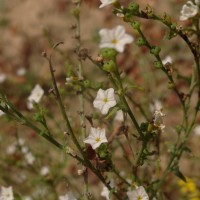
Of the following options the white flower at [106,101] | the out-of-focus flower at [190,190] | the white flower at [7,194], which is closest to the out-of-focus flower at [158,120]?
the white flower at [106,101]

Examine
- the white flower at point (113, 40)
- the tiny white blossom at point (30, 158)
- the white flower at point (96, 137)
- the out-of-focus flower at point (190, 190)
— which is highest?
the tiny white blossom at point (30, 158)

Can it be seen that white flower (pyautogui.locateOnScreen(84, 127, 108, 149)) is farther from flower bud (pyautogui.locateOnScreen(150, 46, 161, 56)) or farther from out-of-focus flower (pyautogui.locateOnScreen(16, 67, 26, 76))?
out-of-focus flower (pyautogui.locateOnScreen(16, 67, 26, 76))

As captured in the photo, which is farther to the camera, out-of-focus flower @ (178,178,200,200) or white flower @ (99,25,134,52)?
out-of-focus flower @ (178,178,200,200)

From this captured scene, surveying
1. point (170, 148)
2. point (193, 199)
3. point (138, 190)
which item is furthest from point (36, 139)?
point (138, 190)

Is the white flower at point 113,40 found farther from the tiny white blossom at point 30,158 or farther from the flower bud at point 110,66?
the tiny white blossom at point 30,158

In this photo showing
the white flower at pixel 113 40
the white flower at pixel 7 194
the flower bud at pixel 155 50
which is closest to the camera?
the white flower at pixel 113 40

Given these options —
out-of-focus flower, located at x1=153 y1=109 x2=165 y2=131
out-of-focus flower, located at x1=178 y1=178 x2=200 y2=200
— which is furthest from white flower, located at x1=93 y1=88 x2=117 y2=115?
A: out-of-focus flower, located at x1=178 y1=178 x2=200 y2=200

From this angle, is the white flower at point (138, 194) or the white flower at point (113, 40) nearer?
the white flower at point (113, 40)

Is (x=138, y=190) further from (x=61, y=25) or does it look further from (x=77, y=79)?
(x=61, y=25)

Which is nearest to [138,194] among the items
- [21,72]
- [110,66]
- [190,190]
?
[110,66]
